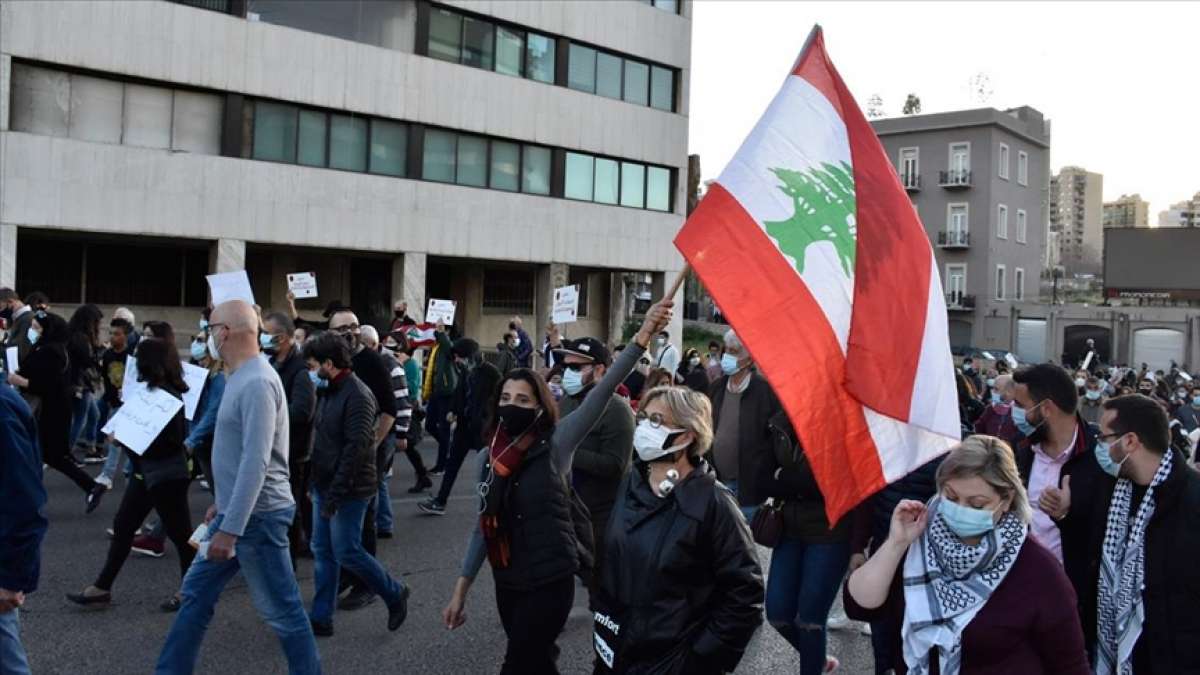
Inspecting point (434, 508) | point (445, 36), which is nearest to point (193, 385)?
point (434, 508)

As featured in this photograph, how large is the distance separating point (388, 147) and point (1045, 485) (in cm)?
2307

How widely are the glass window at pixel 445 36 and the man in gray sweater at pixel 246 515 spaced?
23.2 m

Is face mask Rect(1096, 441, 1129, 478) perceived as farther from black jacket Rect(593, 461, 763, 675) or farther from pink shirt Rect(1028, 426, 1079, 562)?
black jacket Rect(593, 461, 763, 675)

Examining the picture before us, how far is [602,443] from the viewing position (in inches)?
225

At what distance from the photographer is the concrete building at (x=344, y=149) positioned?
2100cm

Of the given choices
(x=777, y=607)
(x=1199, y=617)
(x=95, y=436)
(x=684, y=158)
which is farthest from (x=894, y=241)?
(x=684, y=158)

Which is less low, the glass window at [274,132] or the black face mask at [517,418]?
the glass window at [274,132]

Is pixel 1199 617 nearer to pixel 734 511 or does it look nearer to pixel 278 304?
pixel 734 511

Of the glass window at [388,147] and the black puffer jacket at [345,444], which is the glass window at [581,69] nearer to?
the glass window at [388,147]

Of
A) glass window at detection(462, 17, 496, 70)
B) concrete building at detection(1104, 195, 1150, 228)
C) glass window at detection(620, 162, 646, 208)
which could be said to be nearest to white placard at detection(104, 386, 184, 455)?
glass window at detection(462, 17, 496, 70)

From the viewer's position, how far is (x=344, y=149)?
82.0 feet

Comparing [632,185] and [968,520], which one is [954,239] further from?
[968,520]

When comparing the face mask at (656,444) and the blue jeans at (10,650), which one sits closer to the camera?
the face mask at (656,444)

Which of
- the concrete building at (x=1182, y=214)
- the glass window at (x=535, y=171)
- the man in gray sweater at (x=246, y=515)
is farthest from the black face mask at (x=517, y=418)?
the concrete building at (x=1182, y=214)
